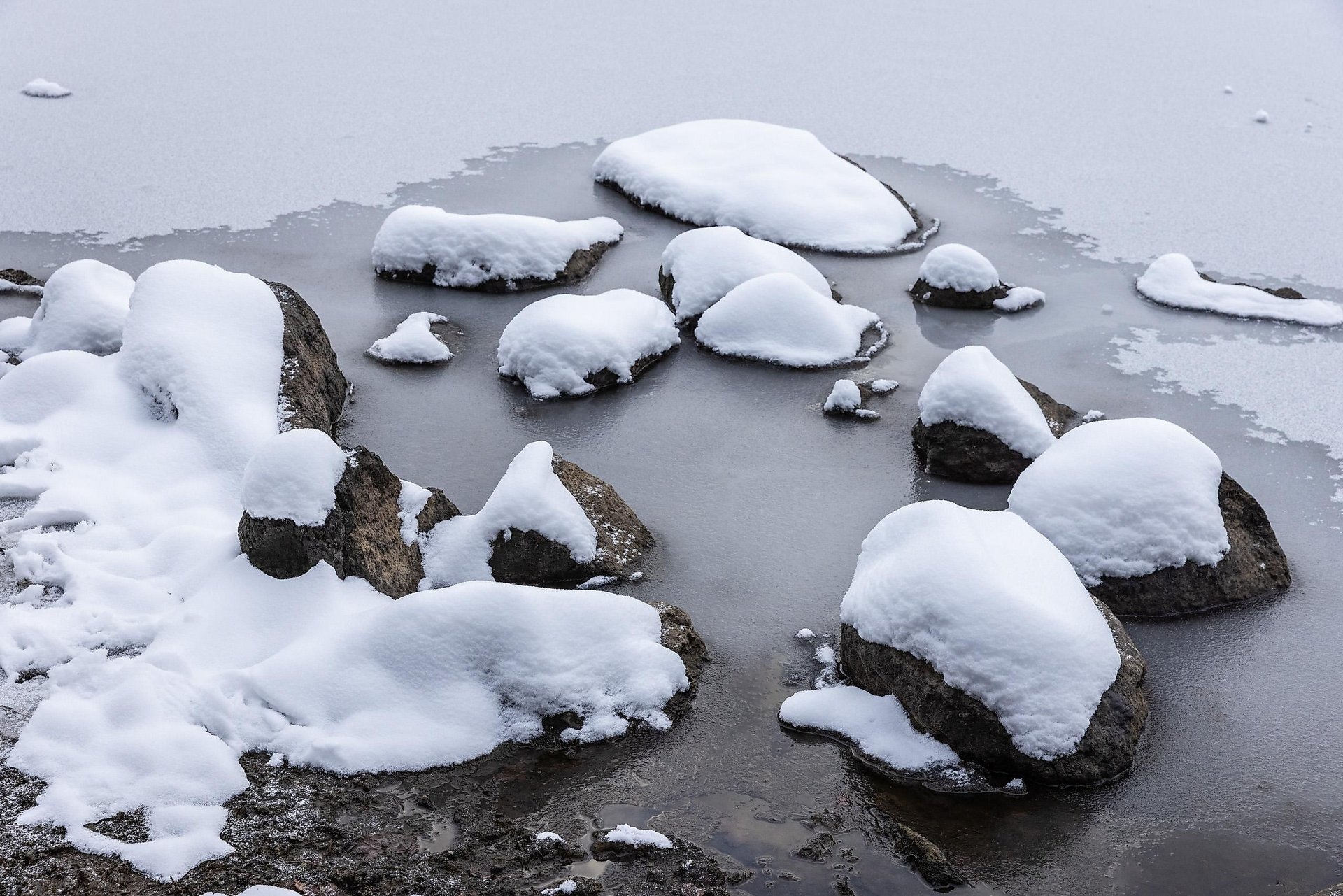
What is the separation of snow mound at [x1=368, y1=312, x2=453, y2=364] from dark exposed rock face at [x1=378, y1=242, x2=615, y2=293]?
1.41 metres

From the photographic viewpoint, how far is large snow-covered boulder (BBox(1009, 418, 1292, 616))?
7199mm

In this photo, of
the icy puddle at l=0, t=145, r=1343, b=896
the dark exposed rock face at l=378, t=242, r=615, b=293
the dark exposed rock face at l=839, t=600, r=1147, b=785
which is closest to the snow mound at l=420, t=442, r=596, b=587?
the icy puddle at l=0, t=145, r=1343, b=896

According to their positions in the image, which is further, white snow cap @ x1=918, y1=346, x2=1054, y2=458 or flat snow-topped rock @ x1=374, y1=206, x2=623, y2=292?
flat snow-topped rock @ x1=374, y1=206, x2=623, y2=292

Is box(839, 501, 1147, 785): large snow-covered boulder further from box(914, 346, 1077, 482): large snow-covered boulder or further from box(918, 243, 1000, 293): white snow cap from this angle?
box(918, 243, 1000, 293): white snow cap

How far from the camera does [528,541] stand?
7238 millimetres

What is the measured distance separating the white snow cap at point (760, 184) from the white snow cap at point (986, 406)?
425 centimetres

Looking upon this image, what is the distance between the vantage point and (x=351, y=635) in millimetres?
6031

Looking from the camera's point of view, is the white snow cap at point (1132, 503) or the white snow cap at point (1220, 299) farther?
the white snow cap at point (1220, 299)

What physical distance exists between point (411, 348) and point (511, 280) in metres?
1.81

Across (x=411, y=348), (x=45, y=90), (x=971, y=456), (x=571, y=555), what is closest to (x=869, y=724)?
(x=571, y=555)

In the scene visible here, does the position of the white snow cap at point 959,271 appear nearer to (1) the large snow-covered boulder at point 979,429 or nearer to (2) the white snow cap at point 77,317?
(1) the large snow-covered boulder at point 979,429

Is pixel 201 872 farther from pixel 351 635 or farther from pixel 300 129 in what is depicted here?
pixel 300 129

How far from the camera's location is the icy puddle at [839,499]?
5.50 metres

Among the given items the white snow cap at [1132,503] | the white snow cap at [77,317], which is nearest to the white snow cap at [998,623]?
the white snow cap at [1132,503]
